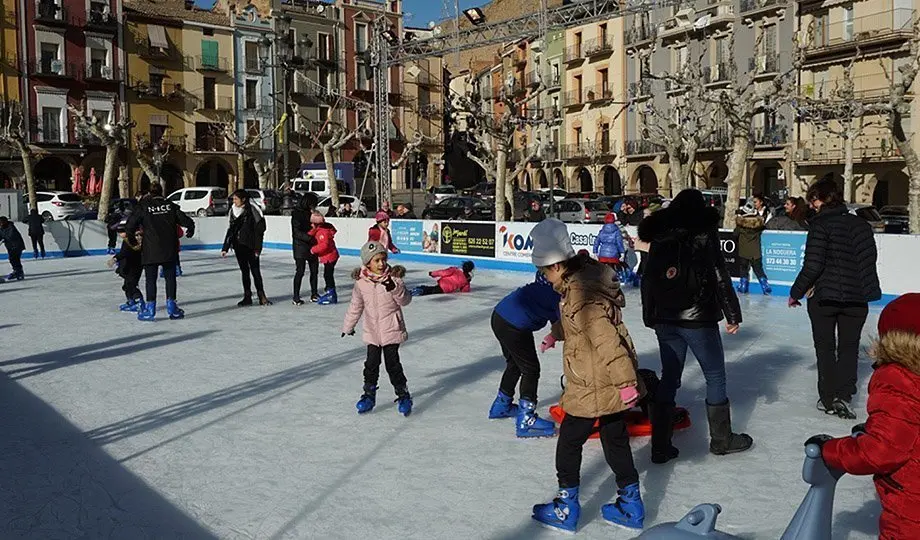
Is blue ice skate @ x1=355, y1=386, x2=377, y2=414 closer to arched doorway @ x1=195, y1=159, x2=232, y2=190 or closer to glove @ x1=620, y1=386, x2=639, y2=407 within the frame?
glove @ x1=620, y1=386, x2=639, y2=407

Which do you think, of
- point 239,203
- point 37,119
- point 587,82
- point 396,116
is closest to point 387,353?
point 239,203

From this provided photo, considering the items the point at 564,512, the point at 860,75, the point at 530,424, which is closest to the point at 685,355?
the point at 530,424

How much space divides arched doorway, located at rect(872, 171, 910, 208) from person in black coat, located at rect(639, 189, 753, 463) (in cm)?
3111

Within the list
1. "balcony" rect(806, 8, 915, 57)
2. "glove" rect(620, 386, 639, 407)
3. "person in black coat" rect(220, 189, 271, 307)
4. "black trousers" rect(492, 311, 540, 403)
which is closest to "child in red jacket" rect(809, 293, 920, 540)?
"glove" rect(620, 386, 639, 407)

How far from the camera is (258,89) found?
157 feet

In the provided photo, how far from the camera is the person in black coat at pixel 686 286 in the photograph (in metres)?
4.58

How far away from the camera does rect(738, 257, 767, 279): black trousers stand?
12.7m

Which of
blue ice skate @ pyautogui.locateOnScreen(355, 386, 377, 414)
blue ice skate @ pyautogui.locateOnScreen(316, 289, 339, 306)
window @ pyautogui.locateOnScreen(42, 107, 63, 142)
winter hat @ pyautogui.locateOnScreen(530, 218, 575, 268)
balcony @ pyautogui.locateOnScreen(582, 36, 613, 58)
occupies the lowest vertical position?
blue ice skate @ pyautogui.locateOnScreen(355, 386, 377, 414)

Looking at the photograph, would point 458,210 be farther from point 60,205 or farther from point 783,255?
point 783,255

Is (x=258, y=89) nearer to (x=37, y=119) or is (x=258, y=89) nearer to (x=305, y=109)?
(x=305, y=109)

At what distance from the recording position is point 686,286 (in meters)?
4.57

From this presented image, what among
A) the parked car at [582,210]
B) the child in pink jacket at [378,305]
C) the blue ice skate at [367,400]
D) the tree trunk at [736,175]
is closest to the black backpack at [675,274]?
the child in pink jacket at [378,305]

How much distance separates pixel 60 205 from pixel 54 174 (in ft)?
36.9

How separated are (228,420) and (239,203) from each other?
5717 mm
